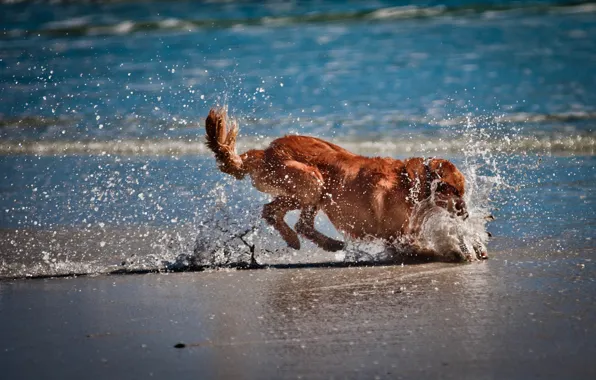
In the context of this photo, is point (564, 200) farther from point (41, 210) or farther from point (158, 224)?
point (41, 210)

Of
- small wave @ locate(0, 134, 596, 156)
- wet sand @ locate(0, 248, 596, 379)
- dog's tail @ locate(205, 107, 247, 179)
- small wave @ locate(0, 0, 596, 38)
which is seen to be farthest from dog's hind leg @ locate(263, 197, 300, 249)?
small wave @ locate(0, 0, 596, 38)

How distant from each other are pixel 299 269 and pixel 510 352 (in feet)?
6.85

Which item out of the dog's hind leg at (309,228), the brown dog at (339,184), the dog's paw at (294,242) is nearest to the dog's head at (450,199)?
the brown dog at (339,184)

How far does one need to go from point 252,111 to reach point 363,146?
6.29 feet

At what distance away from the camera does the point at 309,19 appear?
52.9 ft

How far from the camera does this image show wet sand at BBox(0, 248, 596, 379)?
3.02 meters

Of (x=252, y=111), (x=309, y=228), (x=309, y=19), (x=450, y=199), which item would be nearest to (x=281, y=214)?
(x=309, y=228)

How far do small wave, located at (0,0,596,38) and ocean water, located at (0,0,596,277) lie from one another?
5cm

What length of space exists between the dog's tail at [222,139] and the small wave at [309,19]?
1021cm

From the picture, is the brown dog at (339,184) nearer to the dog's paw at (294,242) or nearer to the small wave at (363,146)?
the dog's paw at (294,242)

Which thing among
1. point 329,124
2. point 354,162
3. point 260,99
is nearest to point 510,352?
point 354,162

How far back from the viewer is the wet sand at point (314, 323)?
9.91 feet

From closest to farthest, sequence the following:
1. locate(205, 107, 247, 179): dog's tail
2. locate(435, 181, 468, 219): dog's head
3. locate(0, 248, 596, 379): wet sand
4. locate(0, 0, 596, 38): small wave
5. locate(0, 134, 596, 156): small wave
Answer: locate(0, 248, 596, 379): wet sand
locate(435, 181, 468, 219): dog's head
locate(205, 107, 247, 179): dog's tail
locate(0, 134, 596, 156): small wave
locate(0, 0, 596, 38): small wave

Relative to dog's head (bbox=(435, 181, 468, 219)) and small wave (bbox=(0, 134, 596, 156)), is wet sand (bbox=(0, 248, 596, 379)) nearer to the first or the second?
dog's head (bbox=(435, 181, 468, 219))
